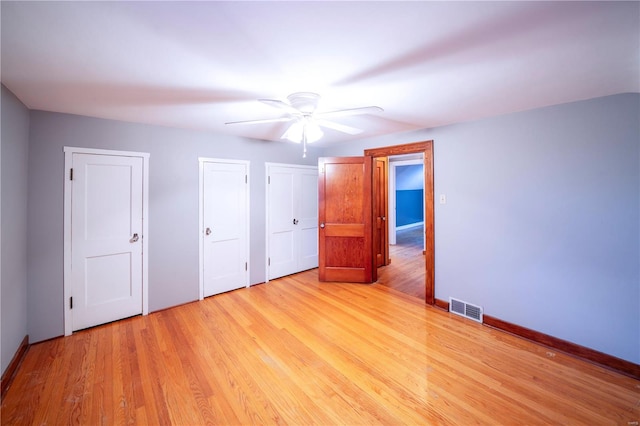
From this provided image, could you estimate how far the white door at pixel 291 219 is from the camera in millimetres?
4129

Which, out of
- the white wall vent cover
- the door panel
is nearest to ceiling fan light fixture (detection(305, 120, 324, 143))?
the door panel

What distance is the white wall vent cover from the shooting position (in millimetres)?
2887

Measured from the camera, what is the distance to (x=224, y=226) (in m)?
3.65

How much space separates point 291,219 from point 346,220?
941 mm

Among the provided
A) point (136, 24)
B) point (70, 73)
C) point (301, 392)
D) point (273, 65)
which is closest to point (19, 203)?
point (70, 73)

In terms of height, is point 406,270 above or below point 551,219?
below

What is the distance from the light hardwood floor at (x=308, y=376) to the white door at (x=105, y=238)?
240 mm

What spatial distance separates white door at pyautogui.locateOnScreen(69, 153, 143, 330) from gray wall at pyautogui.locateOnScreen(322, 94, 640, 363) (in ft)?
11.9

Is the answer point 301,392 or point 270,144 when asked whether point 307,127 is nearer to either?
point 270,144

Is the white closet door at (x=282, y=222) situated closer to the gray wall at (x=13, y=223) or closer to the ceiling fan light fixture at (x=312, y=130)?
the ceiling fan light fixture at (x=312, y=130)

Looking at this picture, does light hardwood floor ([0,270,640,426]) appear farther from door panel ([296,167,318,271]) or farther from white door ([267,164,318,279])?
door panel ([296,167,318,271])

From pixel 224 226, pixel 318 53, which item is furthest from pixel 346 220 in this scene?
pixel 318 53

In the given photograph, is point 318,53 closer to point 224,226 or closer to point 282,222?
point 224,226

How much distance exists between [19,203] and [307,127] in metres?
2.57
